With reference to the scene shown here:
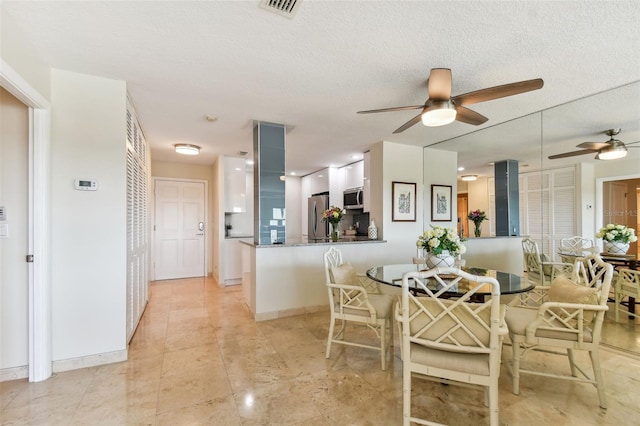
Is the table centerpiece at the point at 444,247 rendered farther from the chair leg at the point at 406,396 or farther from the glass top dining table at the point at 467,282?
the chair leg at the point at 406,396

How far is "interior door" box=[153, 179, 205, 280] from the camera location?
567cm

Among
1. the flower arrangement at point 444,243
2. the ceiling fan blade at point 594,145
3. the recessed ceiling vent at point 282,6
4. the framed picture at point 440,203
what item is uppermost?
the recessed ceiling vent at point 282,6

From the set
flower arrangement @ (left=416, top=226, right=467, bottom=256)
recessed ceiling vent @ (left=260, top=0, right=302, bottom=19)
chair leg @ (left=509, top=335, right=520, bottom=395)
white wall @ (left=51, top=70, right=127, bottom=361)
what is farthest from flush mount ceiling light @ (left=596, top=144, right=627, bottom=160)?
white wall @ (left=51, top=70, right=127, bottom=361)

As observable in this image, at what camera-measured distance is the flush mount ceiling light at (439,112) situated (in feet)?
7.08

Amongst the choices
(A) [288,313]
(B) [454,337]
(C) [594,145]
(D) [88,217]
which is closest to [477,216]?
(C) [594,145]

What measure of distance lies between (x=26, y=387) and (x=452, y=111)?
3691mm

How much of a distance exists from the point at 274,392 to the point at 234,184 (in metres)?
4.05

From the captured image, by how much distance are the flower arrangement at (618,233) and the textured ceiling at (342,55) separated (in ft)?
2.83

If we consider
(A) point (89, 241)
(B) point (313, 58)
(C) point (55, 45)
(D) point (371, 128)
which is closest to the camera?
(C) point (55, 45)

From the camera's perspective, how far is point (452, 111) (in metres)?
2.16

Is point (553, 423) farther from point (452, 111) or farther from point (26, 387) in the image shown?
point (26, 387)

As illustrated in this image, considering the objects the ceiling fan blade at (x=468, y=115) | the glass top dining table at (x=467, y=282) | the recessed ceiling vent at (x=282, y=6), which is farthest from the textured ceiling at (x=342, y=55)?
the glass top dining table at (x=467, y=282)

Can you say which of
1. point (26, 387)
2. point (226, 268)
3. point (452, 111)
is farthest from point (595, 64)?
Answer: point (226, 268)

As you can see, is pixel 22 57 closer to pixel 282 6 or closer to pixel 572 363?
pixel 282 6
